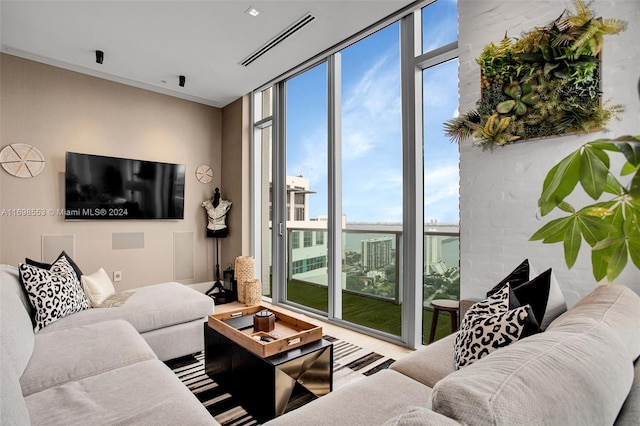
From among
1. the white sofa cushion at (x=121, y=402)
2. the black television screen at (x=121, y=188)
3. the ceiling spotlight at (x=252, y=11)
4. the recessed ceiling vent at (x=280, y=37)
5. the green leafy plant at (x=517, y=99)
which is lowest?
the white sofa cushion at (x=121, y=402)

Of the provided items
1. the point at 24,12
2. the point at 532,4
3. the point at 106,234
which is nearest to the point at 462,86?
the point at 532,4

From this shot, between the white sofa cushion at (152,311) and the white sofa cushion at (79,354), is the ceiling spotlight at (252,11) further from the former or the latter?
the white sofa cushion at (79,354)

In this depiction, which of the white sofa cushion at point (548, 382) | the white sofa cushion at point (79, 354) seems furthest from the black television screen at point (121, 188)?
the white sofa cushion at point (548, 382)

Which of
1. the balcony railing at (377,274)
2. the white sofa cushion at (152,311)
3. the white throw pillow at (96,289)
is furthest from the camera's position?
the balcony railing at (377,274)

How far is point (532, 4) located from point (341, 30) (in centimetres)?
159

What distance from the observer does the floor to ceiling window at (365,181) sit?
2.82 meters

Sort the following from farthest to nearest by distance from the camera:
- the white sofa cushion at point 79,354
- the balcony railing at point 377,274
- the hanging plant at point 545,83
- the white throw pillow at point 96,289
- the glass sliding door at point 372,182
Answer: the glass sliding door at point 372,182 < the balcony railing at point 377,274 < the white throw pillow at point 96,289 < the hanging plant at point 545,83 < the white sofa cushion at point 79,354

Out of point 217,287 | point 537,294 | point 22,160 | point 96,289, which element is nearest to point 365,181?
point 537,294

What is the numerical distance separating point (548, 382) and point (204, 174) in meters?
4.87

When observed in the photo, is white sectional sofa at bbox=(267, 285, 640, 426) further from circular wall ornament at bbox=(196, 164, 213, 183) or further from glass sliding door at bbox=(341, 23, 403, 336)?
circular wall ornament at bbox=(196, 164, 213, 183)

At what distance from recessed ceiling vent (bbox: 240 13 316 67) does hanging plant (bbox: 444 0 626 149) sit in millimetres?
1557

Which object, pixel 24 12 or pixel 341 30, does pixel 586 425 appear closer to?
pixel 341 30

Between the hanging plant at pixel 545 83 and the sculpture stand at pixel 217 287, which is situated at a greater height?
the hanging plant at pixel 545 83

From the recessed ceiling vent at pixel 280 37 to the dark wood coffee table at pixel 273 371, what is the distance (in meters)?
2.58
